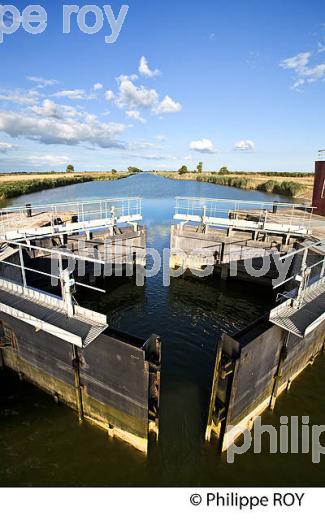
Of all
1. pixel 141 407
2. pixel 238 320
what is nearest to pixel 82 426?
pixel 141 407

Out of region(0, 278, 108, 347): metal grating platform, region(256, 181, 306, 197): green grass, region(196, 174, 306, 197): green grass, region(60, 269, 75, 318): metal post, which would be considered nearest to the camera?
region(0, 278, 108, 347): metal grating platform

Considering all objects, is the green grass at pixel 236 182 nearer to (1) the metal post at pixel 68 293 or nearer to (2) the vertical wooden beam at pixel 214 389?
(2) the vertical wooden beam at pixel 214 389

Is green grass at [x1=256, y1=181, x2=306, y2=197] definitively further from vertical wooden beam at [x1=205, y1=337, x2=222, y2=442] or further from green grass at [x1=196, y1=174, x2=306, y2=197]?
vertical wooden beam at [x1=205, y1=337, x2=222, y2=442]

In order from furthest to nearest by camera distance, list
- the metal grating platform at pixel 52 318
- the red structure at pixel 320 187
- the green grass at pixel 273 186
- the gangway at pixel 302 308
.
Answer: the green grass at pixel 273 186
the red structure at pixel 320 187
the gangway at pixel 302 308
the metal grating platform at pixel 52 318

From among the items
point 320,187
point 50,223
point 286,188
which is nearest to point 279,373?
point 50,223

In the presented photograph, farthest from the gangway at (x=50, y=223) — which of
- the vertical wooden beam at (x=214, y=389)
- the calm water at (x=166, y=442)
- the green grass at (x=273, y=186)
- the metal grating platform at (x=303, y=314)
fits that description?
the green grass at (x=273, y=186)

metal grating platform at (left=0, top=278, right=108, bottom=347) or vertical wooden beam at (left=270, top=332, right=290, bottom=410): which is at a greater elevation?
metal grating platform at (left=0, top=278, right=108, bottom=347)

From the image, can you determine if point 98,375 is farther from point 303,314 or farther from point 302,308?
point 302,308

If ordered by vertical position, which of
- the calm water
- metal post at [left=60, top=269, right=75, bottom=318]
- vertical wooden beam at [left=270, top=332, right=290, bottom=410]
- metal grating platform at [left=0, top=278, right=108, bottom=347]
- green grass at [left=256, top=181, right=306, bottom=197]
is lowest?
the calm water

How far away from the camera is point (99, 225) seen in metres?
17.3

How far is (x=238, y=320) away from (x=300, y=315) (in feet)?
18.0

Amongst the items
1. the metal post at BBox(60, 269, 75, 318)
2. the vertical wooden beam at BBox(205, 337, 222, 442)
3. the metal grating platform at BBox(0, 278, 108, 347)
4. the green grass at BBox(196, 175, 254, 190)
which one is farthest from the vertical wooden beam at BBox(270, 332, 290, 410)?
the green grass at BBox(196, 175, 254, 190)

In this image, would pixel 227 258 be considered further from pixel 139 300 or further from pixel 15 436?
pixel 15 436

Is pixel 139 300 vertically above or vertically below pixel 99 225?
below
